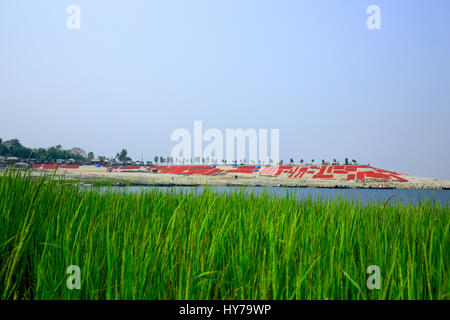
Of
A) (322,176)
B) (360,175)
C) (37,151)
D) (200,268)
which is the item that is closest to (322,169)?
(322,176)

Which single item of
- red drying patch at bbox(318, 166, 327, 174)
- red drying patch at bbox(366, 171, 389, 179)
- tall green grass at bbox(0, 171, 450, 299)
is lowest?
red drying patch at bbox(366, 171, 389, 179)

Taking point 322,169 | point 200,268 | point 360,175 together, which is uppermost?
point 200,268

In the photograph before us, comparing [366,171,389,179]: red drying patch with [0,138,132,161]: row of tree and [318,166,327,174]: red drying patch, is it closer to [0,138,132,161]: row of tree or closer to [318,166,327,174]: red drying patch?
[318,166,327,174]: red drying patch

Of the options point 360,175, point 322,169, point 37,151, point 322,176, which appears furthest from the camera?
point 322,169

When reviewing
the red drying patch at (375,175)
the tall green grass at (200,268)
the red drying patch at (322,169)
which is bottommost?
the red drying patch at (375,175)

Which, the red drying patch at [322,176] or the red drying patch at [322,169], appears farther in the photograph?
the red drying patch at [322,169]

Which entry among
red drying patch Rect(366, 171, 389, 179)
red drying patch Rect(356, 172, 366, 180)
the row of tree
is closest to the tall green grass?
the row of tree

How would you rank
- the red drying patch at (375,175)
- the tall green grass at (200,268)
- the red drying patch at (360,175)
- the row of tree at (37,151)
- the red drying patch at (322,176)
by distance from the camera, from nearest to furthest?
the tall green grass at (200,268), the row of tree at (37,151), the red drying patch at (360,175), the red drying patch at (322,176), the red drying patch at (375,175)

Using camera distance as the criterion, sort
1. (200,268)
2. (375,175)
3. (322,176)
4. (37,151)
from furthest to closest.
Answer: (375,175) < (322,176) < (37,151) < (200,268)

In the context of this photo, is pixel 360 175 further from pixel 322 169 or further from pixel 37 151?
pixel 37 151

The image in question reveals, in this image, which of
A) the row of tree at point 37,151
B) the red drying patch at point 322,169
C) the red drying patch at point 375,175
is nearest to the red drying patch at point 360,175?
the red drying patch at point 375,175

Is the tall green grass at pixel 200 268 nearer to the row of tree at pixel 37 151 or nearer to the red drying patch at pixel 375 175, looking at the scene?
the row of tree at pixel 37 151

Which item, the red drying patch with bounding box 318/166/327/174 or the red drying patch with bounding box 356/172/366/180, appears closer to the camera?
the red drying patch with bounding box 356/172/366/180

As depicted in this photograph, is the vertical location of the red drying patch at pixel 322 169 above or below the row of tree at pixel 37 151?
below
